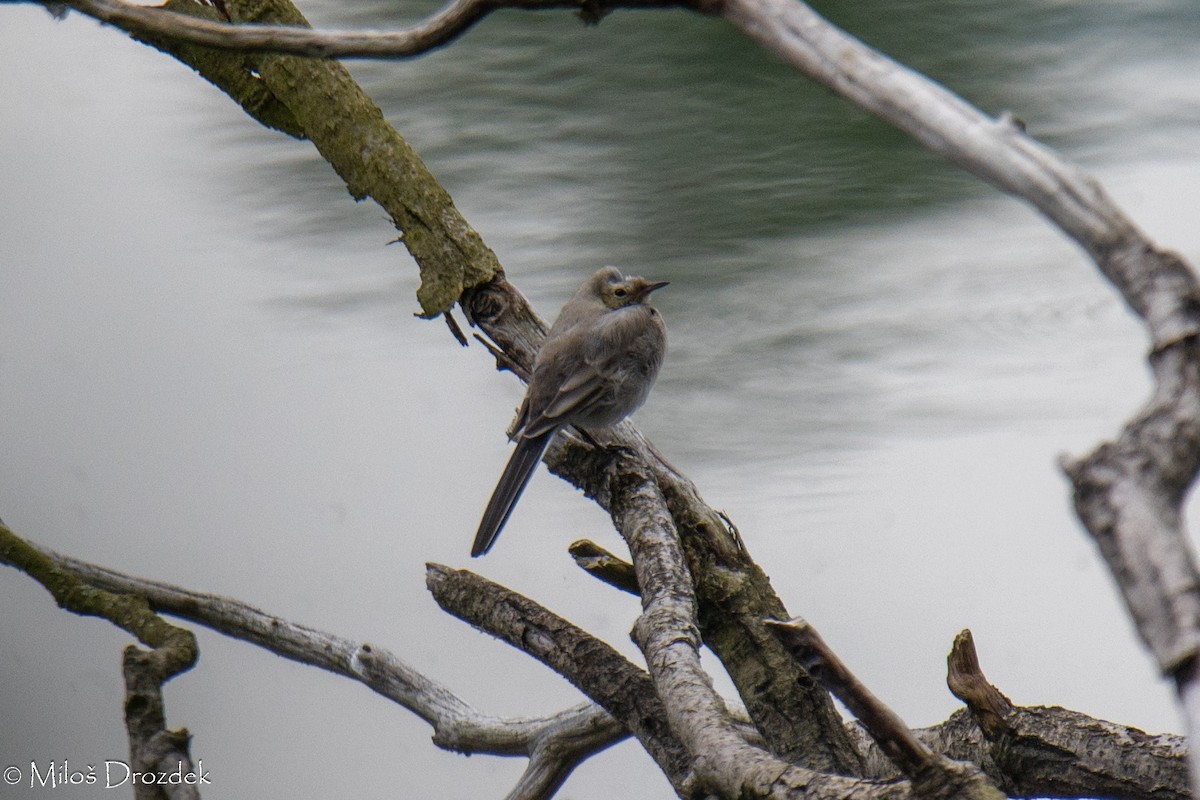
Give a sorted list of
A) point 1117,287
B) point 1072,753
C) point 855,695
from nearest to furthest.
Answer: point 1117,287
point 855,695
point 1072,753

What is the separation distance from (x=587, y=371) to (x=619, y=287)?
0.55 feet

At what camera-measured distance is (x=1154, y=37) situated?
1566 millimetres

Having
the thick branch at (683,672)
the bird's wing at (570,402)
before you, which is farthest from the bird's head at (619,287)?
the thick branch at (683,672)

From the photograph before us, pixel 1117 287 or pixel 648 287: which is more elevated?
pixel 648 287

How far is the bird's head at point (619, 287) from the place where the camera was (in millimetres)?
1841

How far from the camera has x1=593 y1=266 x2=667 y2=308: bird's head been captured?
184cm

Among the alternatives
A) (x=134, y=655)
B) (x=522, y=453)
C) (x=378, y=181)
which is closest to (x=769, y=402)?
(x=522, y=453)

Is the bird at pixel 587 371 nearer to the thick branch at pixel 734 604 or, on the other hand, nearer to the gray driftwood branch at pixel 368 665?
the thick branch at pixel 734 604

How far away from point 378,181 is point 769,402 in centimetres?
65

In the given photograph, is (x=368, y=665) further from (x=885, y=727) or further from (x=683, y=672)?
(x=885, y=727)

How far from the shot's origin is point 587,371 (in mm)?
1752

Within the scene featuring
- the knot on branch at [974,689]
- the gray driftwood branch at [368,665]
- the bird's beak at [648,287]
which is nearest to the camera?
the knot on branch at [974,689]

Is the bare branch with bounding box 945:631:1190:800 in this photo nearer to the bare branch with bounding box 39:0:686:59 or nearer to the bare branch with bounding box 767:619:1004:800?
the bare branch with bounding box 767:619:1004:800

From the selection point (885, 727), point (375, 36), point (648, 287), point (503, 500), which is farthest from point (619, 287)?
point (885, 727)
